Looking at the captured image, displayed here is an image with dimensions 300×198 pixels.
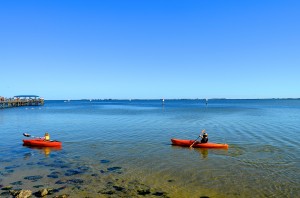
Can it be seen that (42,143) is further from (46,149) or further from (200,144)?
(200,144)

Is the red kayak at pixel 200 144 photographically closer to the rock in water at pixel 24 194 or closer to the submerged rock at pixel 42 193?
the submerged rock at pixel 42 193

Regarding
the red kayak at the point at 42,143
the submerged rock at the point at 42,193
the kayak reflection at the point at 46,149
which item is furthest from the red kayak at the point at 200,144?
the submerged rock at the point at 42,193

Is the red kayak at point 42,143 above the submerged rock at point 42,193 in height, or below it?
above

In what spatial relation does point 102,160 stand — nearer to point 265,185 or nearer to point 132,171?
point 132,171

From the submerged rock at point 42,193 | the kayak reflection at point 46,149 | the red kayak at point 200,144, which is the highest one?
the red kayak at point 200,144

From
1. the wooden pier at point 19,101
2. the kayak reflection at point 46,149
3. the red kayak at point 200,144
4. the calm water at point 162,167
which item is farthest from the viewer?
the wooden pier at point 19,101

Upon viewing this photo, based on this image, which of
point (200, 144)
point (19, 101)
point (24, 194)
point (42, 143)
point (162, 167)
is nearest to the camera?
point (24, 194)

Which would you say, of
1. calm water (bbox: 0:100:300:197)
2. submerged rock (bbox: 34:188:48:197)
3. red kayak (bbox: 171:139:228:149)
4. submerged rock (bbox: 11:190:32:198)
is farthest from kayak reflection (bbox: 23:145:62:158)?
red kayak (bbox: 171:139:228:149)

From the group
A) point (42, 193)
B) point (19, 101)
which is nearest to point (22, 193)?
point (42, 193)

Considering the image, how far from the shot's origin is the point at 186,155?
911 inches

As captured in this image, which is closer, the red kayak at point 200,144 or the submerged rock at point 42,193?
the submerged rock at point 42,193

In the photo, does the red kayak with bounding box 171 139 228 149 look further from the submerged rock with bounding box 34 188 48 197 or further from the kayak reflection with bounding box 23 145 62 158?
the submerged rock with bounding box 34 188 48 197

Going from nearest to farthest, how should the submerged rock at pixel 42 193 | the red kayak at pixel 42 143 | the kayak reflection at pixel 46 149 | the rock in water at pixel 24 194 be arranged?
the rock in water at pixel 24 194 < the submerged rock at pixel 42 193 < the kayak reflection at pixel 46 149 < the red kayak at pixel 42 143

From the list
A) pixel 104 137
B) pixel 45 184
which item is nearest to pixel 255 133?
pixel 104 137
